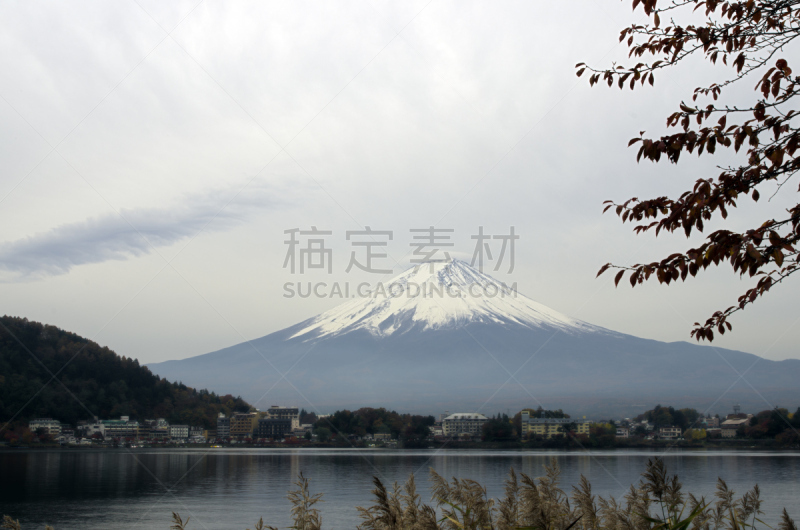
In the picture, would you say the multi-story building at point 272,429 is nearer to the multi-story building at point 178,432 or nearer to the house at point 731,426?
the multi-story building at point 178,432

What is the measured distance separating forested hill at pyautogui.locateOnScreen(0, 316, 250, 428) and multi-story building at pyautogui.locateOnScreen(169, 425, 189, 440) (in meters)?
2.97

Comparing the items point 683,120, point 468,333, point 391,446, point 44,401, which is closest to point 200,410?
point 44,401

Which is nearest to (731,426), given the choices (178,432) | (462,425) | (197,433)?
(462,425)

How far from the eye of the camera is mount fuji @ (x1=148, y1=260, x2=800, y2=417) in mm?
128250

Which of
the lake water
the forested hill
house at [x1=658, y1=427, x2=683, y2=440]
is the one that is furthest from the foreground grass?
house at [x1=658, y1=427, x2=683, y2=440]

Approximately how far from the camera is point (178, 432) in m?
90.0

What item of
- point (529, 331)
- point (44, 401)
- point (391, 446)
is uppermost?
point (529, 331)

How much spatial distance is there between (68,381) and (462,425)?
52069 mm

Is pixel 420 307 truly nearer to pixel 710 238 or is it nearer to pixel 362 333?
pixel 362 333

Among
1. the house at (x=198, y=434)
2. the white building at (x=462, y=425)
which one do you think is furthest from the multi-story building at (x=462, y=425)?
the house at (x=198, y=434)

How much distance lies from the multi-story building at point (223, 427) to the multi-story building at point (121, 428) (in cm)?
1517

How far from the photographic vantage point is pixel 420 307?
146m

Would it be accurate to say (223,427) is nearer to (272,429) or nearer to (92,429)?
(272,429)

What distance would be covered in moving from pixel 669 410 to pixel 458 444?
33672 mm
